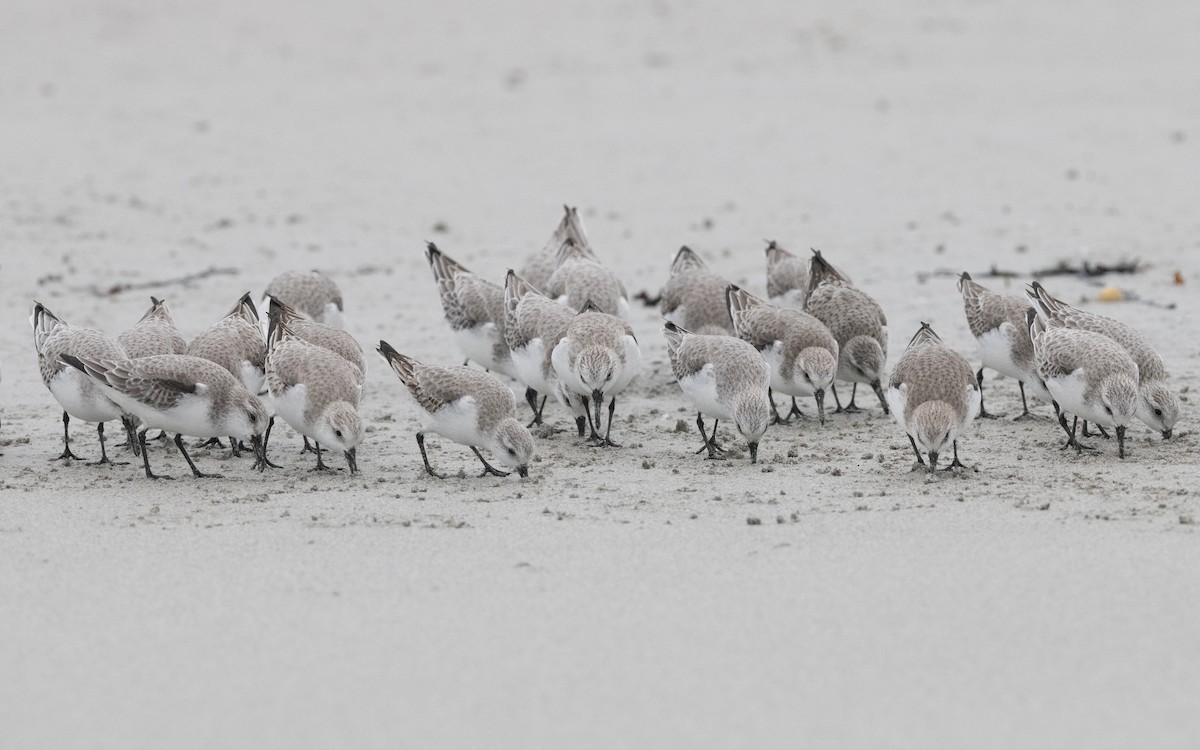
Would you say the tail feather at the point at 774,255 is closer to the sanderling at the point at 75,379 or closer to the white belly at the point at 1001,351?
the white belly at the point at 1001,351

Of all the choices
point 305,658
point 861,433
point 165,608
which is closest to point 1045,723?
point 305,658

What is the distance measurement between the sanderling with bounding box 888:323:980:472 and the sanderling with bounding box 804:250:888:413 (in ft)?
3.58

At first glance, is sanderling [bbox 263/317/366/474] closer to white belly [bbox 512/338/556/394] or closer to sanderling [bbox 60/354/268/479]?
sanderling [bbox 60/354/268/479]

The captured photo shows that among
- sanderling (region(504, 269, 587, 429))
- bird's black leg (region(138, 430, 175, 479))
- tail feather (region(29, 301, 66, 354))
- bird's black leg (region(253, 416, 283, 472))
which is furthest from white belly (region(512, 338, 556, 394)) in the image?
tail feather (region(29, 301, 66, 354))

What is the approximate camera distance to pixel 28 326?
36.8ft

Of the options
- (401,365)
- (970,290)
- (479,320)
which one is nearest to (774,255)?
(970,290)

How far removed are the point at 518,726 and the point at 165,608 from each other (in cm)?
182

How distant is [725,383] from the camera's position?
855 centimetres

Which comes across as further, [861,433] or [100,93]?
[100,93]

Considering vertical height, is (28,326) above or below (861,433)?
above

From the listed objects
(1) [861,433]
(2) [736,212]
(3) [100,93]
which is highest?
(3) [100,93]

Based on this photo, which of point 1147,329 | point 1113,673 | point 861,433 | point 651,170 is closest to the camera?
point 1113,673

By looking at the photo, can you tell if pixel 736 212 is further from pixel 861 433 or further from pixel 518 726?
pixel 518 726

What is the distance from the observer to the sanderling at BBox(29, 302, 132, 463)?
27.0ft
